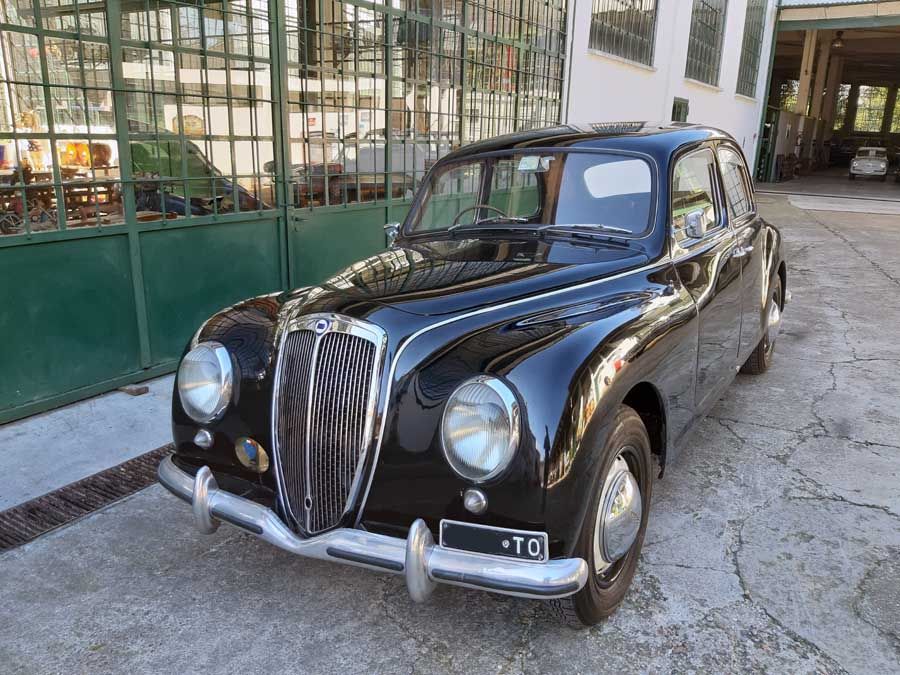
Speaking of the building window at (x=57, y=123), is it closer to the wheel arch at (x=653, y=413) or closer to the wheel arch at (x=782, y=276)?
the wheel arch at (x=653, y=413)

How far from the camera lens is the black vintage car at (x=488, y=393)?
6.97ft

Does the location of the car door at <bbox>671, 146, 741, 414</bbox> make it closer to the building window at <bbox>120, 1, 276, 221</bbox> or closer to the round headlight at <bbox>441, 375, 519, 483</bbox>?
the round headlight at <bbox>441, 375, 519, 483</bbox>

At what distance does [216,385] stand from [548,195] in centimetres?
180

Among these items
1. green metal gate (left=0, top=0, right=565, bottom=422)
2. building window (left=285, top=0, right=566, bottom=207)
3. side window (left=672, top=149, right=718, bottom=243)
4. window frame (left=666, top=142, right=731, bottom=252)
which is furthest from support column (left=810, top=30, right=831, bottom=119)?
side window (left=672, top=149, right=718, bottom=243)

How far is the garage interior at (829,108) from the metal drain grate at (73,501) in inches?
870

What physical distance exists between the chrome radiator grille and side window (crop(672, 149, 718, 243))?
172 cm

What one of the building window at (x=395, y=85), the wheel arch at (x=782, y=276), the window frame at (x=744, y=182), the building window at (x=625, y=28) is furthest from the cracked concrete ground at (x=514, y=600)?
the building window at (x=625, y=28)

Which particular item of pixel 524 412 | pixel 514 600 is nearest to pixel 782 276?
pixel 514 600

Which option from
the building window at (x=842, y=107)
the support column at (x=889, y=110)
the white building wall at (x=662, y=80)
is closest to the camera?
the white building wall at (x=662, y=80)

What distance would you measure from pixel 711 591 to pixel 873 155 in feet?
105

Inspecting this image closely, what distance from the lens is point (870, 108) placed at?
1941 inches

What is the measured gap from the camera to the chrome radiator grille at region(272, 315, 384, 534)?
229 cm

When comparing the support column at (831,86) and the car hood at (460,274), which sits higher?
the support column at (831,86)

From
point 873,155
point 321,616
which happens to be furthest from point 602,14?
point 873,155
